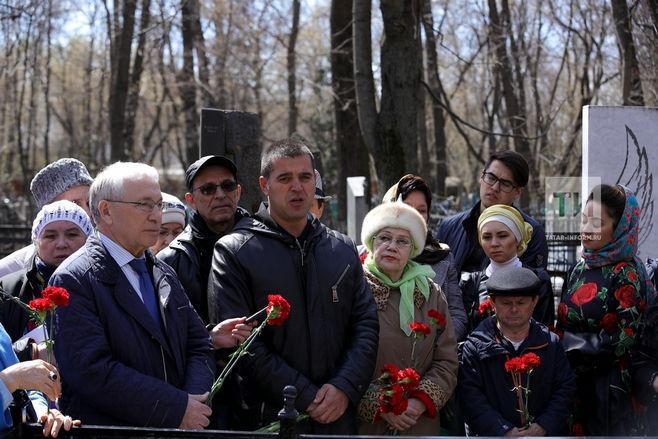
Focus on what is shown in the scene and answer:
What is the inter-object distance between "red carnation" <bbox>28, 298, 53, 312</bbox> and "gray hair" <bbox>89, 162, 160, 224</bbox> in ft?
2.03

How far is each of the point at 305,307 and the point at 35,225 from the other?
144 centimetres

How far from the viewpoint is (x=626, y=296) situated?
4266 millimetres

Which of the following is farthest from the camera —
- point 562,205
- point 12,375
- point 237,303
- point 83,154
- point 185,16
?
point 83,154

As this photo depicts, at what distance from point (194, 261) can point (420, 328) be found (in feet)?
4.16

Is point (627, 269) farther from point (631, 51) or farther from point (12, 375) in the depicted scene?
point (631, 51)

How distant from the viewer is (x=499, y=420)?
399 centimetres

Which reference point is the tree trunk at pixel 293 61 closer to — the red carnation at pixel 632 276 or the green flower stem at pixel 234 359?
the red carnation at pixel 632 276

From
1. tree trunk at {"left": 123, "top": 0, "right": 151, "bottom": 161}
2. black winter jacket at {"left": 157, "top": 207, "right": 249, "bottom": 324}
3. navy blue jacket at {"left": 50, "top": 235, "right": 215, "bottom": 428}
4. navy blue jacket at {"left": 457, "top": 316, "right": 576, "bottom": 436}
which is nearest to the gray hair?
navy blue jacket at {"left": 50, "top": 235, "right": 215, "bottom": 428}

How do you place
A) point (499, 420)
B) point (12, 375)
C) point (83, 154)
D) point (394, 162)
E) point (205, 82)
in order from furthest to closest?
point (83, 154), point (205, 82), point (394, 162), point (499, 420), point (12, 375)

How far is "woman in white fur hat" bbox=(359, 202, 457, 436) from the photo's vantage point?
3.89 meters

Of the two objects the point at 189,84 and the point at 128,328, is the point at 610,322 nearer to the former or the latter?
the point at 128,328

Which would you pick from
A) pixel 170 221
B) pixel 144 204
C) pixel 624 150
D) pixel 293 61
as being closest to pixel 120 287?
pixel 144 204

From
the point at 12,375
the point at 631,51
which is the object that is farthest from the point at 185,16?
the point at 12,375

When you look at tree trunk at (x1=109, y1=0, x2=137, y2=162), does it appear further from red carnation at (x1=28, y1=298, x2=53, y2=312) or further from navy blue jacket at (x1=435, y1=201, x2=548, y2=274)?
red carnation at (x1=28, y1=298, x2=53, y2=312)
